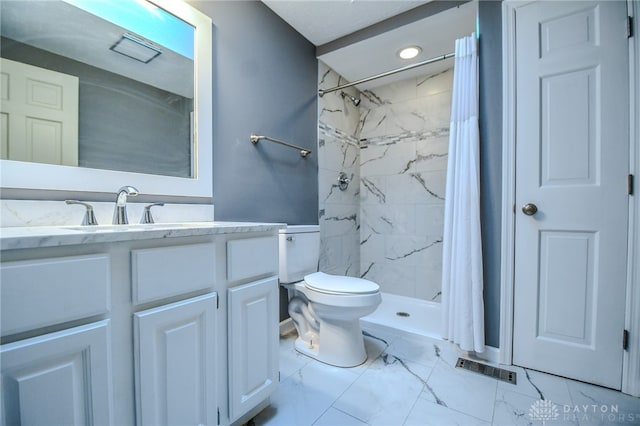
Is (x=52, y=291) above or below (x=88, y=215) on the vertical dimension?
below

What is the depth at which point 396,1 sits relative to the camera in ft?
Result: 5.89

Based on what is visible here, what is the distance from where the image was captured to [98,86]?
3.77 ft

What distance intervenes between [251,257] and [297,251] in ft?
2.37

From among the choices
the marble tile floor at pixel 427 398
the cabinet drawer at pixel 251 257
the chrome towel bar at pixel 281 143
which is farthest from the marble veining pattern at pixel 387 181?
the cabinet drawer at pixel 251 257

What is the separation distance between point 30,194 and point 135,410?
0.84 meters

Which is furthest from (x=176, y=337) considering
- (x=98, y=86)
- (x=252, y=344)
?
(x=98, y=86)

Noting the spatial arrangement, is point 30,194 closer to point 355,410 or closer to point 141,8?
point 141,8

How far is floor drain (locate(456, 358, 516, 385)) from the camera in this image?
1.45 meters

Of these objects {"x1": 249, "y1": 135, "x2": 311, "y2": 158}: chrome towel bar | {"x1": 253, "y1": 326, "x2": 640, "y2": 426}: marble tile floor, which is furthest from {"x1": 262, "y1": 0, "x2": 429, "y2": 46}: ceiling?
{"x1": 253, "y1": 326, "x2": 640, "y2": 426}: marble tile floor

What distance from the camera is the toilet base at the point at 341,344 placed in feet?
5.16

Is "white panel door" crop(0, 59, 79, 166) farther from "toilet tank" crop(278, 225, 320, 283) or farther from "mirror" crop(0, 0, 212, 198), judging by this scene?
"toilet tank" crop(278, 225, 320, 283)

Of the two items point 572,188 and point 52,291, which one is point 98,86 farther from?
point 572,188

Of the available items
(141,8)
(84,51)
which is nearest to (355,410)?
(84,51)

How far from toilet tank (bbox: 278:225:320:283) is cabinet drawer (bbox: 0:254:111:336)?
41.3 inches
